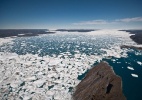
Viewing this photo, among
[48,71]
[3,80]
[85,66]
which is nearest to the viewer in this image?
[3,80]

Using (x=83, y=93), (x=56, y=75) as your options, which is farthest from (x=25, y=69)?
(x=83, y=93)

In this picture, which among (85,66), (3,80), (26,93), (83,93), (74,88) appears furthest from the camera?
(85,66)

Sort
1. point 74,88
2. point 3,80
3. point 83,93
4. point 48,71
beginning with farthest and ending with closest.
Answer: point 48,71 → point 3,80 → point 74,88 → point 83,93

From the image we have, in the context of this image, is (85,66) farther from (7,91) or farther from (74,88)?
(7,91)

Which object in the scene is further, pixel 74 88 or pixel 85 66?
pixel 85 66

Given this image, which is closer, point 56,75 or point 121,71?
point 56,75

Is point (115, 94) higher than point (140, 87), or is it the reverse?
point (115, 94)

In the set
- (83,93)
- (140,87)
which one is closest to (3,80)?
(83,93)

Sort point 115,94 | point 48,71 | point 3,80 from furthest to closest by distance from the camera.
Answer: point 48,71 < point 3,80 < point 115,94

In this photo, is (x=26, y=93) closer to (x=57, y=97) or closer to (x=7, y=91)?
(x=7, y=91)
